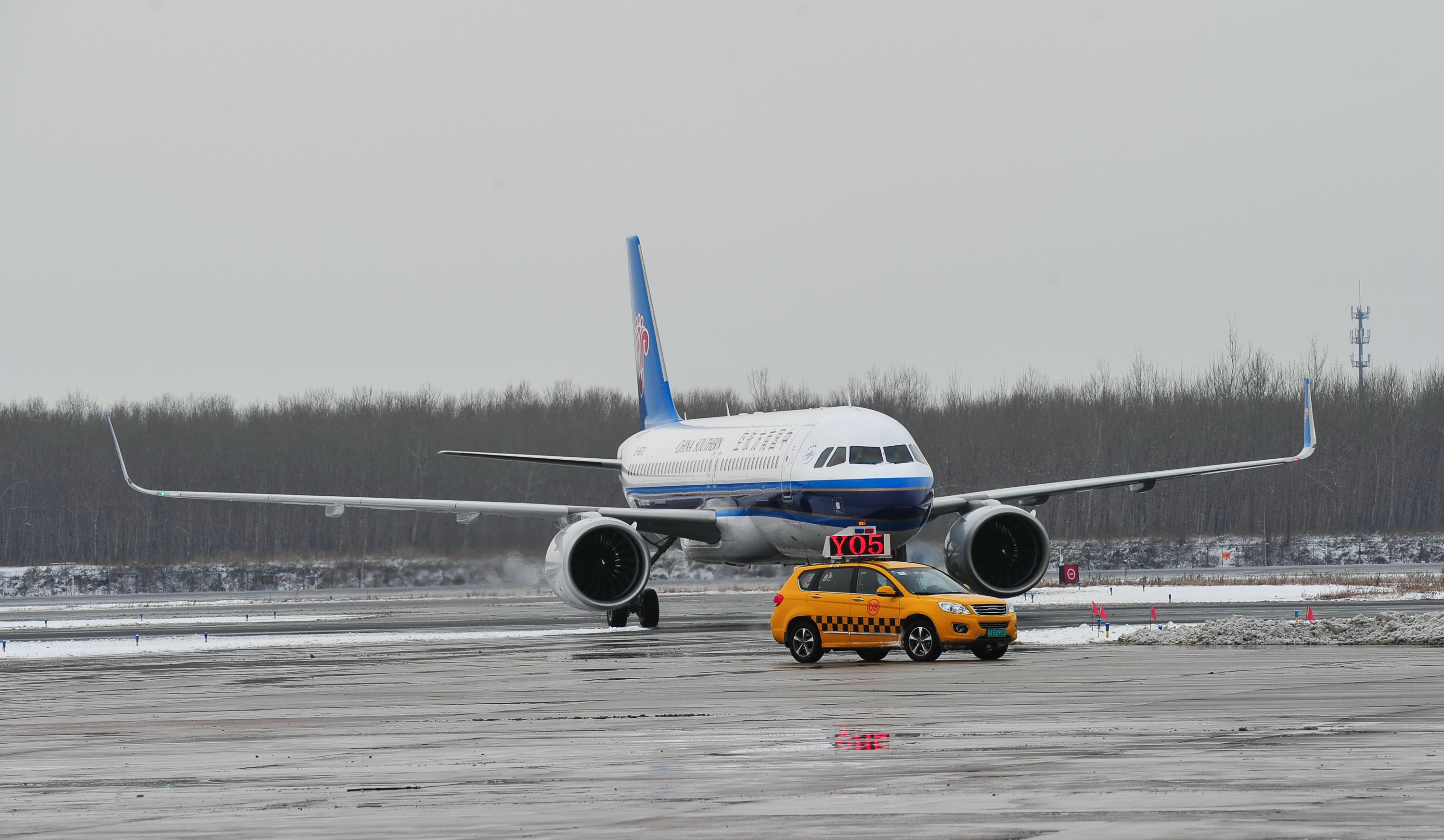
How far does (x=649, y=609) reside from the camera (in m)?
38.0

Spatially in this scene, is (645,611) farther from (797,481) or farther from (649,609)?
(797,481)

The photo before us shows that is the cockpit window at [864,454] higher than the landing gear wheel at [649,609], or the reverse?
the cockpit window at [864,454]

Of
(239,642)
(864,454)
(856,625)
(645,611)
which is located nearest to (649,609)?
(645,611)

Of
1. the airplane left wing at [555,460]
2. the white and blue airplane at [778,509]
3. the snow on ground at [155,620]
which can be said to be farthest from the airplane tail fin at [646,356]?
the snow on ground at [155,620]

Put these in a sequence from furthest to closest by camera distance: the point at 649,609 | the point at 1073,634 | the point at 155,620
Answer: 1. the point at 155,620
2. the point at 649,609
3. the point at 1073,634

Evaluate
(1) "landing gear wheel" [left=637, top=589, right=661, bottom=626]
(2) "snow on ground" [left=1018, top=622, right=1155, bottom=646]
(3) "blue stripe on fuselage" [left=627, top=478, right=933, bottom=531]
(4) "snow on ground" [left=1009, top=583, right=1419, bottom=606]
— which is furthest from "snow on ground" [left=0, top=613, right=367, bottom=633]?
(2) "snow on ground" [left=1018, top=622, right=1155, bottom=646]

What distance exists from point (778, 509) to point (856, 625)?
1065cm

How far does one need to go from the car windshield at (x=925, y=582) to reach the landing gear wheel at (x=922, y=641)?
51 centimetres

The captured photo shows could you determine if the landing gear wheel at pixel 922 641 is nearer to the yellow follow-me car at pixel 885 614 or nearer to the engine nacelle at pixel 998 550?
the yellow follow-me car at pixel 885 614

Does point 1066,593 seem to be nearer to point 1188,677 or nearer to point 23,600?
point 1188,677

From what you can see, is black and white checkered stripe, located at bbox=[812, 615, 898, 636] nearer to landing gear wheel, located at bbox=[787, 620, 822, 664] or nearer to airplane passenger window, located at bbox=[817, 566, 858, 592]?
landing gear wheel, located at bbox=[787, 620, 822, 664]

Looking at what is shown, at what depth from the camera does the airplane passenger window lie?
1053 inches

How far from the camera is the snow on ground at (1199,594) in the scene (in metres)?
43.4

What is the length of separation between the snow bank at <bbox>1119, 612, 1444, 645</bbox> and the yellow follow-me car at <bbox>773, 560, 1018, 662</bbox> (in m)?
3.48
